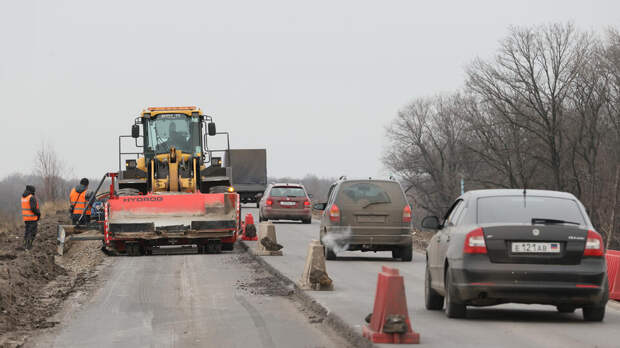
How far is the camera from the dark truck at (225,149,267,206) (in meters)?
59.8

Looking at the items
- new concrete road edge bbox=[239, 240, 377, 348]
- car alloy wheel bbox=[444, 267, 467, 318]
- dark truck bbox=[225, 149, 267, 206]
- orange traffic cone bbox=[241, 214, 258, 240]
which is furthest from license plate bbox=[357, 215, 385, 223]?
dark truck bbox=[225, 149, 267, 206]

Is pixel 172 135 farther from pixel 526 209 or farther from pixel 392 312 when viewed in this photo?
pixel 392 312

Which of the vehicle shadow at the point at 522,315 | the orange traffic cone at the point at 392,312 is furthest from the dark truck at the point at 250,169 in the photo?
the orange traffic cone at the point at 392,312

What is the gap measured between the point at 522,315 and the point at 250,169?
4842 cm

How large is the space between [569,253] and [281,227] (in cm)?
2645

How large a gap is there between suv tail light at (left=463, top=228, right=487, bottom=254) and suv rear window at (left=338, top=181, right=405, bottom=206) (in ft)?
33.7

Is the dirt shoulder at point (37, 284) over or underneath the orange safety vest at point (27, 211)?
underneath

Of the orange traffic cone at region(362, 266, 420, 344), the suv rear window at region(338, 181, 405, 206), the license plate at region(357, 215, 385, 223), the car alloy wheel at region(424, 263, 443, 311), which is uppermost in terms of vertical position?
the suv rear window at region(338, 181, 405, 206)

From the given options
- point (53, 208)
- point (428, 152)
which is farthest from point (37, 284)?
point (428, 152)

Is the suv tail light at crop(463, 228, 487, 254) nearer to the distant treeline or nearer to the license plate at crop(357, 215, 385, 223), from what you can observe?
the license plate at crop(357, 215, 385, 223)

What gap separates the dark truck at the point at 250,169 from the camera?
59.8 m

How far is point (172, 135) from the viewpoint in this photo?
26.6m

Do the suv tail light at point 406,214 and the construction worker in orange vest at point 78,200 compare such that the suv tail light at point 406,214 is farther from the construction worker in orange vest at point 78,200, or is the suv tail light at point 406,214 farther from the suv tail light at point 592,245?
the construction worker in orange vest at point 78,200

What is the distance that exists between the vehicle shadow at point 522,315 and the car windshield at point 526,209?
1.29 metres
